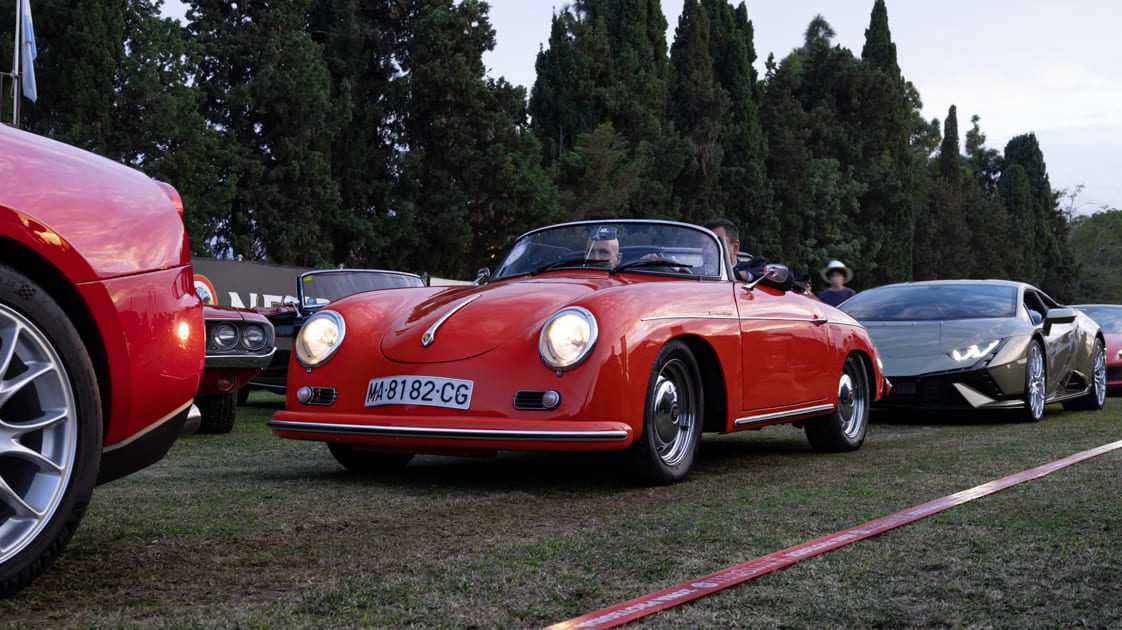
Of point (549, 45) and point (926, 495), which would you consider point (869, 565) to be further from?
point (549, 45)

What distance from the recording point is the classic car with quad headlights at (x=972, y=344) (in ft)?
30.4

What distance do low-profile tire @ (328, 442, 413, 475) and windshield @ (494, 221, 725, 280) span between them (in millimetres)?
1236

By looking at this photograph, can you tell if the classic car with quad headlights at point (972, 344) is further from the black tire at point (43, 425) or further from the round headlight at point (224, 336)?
the black tire at point (43, 425)

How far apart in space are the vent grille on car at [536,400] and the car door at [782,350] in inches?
54.8

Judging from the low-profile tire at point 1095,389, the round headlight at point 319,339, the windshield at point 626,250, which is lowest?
the low-profile tire at point 1095,389

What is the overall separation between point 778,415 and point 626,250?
1173mm

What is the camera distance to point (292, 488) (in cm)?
488

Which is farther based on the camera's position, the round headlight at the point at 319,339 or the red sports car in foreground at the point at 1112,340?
the red sports car in foreground at the point at 1112,340

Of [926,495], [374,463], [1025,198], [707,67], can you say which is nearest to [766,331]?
[926,495]

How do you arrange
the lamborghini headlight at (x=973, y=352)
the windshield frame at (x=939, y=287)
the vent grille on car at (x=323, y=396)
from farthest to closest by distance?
the windshield frame at (x=939, y=287) → the lamborghini headlight at (x=973, y=352) → the vent grille on car at (x=323, y=396)

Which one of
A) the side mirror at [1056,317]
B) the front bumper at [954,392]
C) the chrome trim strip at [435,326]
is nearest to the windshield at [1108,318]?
the side mirror at [1056,317]

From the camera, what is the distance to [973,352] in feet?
30.9

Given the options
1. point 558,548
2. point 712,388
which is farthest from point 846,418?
point 558,548

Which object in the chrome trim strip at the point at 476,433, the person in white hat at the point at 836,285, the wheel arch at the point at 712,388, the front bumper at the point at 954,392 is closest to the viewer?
the chrome trim strip at the point at 476,433
